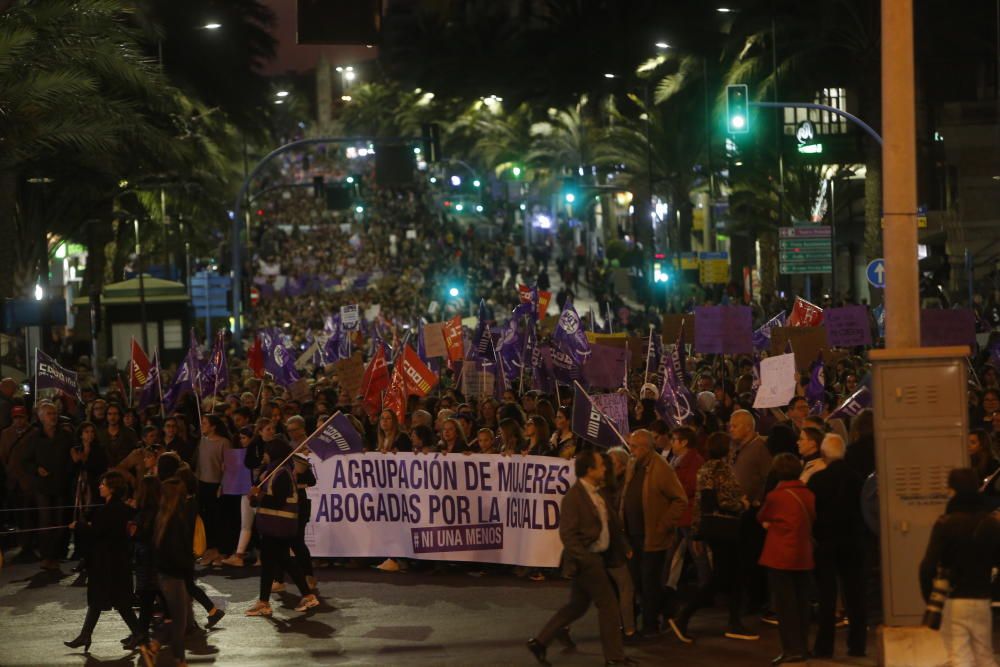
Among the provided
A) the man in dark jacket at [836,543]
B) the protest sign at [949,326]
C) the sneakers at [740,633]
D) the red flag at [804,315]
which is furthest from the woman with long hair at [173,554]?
the red flag at [804,315]

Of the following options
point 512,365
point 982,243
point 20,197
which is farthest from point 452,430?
point 982,243

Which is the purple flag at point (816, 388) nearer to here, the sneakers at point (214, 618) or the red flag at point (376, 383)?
the red flag at point (376, 383)

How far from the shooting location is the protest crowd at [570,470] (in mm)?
10578

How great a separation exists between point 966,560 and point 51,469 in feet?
35.3

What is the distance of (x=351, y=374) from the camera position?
797 inches

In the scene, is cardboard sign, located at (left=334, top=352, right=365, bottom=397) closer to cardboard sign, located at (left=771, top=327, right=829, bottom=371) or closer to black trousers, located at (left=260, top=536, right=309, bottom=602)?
cardboard sign, located at (left=771, top=327, right=829, bottom=371)

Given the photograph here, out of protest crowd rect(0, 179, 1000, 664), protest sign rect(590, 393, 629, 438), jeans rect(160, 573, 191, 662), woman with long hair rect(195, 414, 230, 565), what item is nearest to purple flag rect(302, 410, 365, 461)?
protest crowd rect(0, 179, 1000, 664)

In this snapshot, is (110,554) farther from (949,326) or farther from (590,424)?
(949,326)

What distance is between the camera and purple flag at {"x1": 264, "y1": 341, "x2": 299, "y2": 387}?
25.3m

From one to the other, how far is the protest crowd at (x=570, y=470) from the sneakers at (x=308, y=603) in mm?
32

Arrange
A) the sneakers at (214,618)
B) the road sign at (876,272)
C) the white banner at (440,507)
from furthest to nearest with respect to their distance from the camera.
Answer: the road sign at (876,272) → the white banner at (440,507) → the sneakers at (214,618)

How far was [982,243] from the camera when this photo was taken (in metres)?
44.0

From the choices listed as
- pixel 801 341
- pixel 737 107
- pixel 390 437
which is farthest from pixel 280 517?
pixel 737 107

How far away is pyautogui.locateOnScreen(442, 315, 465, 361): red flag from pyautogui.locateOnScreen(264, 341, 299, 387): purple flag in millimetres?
3205
